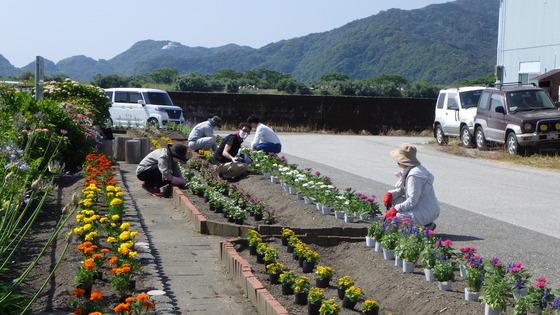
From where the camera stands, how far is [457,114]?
85.7 ft

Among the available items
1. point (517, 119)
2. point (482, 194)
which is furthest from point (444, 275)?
point (517, 119)

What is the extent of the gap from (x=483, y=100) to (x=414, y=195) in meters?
15.9

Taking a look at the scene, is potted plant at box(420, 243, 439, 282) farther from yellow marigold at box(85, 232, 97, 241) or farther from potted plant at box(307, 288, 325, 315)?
yellow marigold at box(85, 232, 97, 241)

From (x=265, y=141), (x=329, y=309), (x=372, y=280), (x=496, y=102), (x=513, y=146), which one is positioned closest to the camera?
(x=329, y=309)

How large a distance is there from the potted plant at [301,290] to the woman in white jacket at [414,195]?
2990mm

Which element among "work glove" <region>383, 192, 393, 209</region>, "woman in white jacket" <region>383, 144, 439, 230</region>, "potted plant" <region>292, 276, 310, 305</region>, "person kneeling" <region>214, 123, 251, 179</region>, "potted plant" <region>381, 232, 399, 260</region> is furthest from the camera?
"person kneeling" <region>214, 123, 251, 179</region>

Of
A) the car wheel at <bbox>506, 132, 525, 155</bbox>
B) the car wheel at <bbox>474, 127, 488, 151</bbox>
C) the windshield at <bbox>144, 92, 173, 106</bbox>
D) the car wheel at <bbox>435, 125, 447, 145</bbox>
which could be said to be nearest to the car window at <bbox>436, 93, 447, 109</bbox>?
the car wheel at <bbox>435, 125, 447, 145</bbox>

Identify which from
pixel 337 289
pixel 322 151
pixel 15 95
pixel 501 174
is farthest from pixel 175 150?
pixel 322 151

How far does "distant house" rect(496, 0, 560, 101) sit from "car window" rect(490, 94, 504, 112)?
585 centimetres

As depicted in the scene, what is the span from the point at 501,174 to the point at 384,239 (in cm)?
1126

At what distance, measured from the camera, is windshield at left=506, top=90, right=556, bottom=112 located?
22.3 m

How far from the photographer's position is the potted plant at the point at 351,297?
5785 millimetres

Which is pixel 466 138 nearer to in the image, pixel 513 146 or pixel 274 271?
pixel 513 146

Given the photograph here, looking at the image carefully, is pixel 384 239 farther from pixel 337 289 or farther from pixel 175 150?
pixel 175 150
